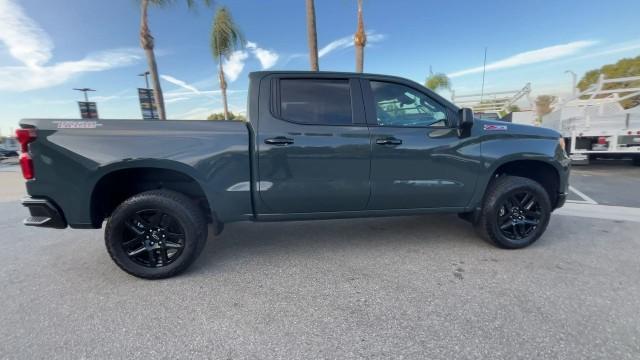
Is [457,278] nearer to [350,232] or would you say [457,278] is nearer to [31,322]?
[350,232]

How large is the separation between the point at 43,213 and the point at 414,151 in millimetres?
3303

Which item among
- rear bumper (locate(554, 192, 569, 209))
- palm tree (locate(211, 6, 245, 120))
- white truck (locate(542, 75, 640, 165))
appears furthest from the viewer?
palm tree (locate(211, 6, 245, 120))

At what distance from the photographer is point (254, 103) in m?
2.63

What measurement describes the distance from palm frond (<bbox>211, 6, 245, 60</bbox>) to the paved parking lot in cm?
1512

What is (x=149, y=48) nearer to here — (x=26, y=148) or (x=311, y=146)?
(x=26, y=148)

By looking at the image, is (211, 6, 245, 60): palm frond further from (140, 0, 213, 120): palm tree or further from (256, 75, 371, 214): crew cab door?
(256, 75, 371, 214): crew cab door

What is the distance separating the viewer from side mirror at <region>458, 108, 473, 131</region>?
107 inches

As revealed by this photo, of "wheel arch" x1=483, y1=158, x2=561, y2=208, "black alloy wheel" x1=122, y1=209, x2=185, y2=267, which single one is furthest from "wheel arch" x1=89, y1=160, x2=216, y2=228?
"wheel arch" x1=483, y1=158, x2=561, y2=208

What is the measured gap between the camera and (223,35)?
16.0 meters

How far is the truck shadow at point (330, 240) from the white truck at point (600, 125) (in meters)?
6.75

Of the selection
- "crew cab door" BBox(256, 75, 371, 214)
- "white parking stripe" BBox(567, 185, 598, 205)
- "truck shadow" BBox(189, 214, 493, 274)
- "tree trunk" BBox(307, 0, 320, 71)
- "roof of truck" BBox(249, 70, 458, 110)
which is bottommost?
"white parking stripe" BBox(567, 185, 598, 205)

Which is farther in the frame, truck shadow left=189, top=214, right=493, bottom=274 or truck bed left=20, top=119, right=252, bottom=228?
truck shadow left=189, top=214, right=493, bottom=274

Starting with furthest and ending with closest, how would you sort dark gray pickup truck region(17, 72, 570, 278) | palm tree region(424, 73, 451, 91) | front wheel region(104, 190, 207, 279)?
palm tree region(424, 73, 451, 91)
front wheel region(104, 190, 207, 279)
dark gray pickup truck region(17, 72, 570, 278)

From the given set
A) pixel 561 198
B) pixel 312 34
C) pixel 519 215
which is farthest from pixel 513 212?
pixel 312 34
